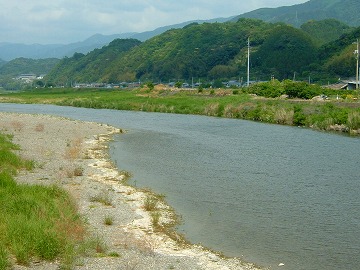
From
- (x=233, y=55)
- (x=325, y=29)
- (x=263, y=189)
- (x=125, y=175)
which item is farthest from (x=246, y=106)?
(x=325, y=29)

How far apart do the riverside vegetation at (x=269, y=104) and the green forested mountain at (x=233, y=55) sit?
34.1 meters

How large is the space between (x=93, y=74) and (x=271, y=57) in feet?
274

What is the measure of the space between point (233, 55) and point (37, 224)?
13167 cm

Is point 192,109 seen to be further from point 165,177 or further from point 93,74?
point 93,74

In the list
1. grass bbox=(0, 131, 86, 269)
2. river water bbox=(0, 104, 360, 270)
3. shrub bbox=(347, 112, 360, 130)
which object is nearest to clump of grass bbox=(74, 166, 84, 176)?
river water bbox=(0, 104, 360, 270)

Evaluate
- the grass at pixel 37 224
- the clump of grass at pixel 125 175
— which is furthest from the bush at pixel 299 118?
the grass at pixel 37 224

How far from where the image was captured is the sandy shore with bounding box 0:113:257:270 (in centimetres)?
1167

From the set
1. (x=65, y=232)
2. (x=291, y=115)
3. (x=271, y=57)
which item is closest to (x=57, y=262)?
(x=65, y=232)

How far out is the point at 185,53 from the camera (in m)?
148

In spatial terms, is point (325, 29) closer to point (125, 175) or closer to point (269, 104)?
point (269, 104)

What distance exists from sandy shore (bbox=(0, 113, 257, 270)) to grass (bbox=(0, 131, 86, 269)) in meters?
0.38

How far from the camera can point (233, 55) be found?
139875 mm

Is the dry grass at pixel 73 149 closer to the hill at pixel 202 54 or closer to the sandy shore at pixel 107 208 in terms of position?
the sandy shore at pixel 107 208

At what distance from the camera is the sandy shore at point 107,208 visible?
38.3 feet
